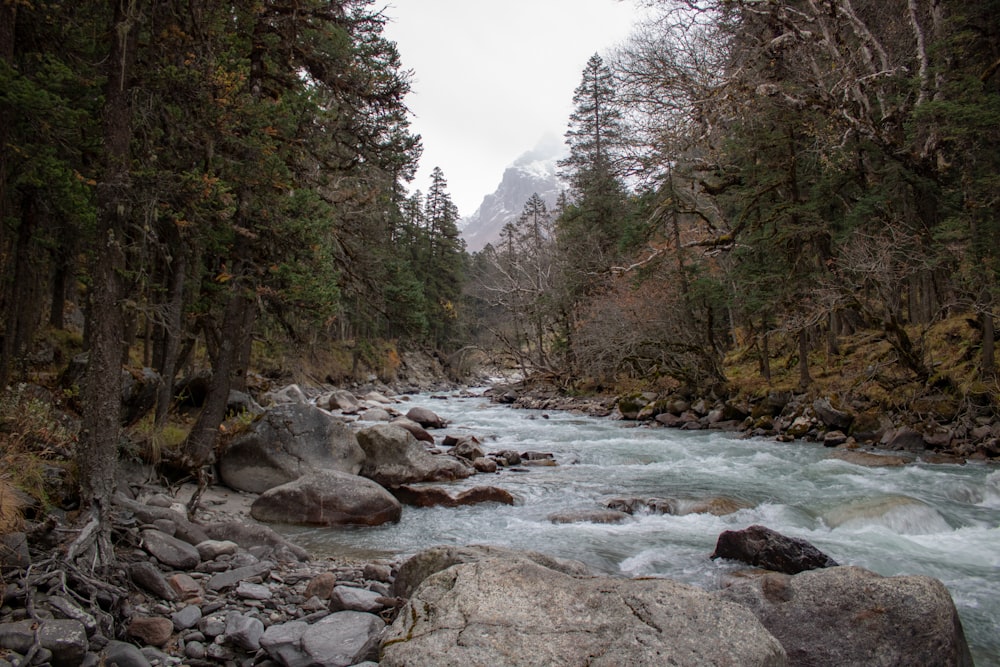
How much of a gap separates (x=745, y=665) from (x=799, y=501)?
7653mm

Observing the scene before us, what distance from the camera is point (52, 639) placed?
3.44 metres

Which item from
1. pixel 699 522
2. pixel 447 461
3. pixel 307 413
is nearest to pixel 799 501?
pixel 699 522

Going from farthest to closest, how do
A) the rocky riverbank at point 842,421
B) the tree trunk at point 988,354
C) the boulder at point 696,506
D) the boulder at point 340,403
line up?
the boulder at point 340,403 < the tree trunk at point 988,354 < the rocky riverbank at point 842,421 < the boulder at point 696,506

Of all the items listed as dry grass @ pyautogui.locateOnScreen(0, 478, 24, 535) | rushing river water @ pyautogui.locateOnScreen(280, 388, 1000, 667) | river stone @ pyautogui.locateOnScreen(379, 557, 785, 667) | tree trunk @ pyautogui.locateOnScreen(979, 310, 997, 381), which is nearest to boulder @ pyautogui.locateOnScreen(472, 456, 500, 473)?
rushing river water @ pyautogui.locateOnScreen(280, 388, 1000, 667)

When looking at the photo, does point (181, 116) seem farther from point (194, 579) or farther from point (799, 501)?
point (799, 501)

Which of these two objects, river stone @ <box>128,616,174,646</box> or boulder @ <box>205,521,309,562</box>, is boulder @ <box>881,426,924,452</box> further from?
river stone @ <box>128,616,174,646</box>

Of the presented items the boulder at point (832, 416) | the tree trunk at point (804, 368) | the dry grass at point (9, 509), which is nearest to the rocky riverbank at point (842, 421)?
the boulder at point (832, 416)

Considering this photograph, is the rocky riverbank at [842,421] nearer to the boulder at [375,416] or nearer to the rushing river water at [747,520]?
the rushing river water at [747,520]

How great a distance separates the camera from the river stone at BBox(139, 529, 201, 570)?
5.18m

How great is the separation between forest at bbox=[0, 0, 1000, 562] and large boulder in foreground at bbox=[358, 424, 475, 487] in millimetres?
2605

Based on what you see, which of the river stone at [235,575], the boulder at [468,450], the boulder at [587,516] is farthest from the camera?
the boulder at [468,450]

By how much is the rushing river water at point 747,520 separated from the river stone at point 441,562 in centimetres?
200

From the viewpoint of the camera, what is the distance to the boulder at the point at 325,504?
794 centimetres

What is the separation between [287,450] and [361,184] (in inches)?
267
